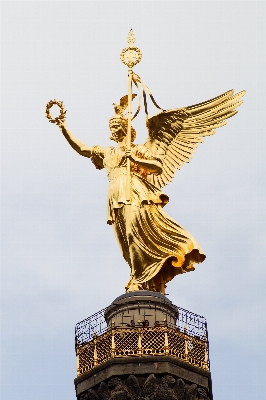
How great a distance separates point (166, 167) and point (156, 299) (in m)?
4.87

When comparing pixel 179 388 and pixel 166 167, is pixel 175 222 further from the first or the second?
pixel 179 388

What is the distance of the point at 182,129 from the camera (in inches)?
1388

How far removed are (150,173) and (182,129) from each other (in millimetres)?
1688

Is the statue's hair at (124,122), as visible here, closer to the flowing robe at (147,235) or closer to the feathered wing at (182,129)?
the feathered wing at (182,129)

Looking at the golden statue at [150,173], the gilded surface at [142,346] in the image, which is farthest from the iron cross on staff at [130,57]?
the gilded surface at [142,346]

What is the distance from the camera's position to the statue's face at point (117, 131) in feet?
114

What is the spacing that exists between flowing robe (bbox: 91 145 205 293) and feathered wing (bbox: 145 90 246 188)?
114 centimetres

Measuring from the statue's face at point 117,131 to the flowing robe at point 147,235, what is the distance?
0.92 m

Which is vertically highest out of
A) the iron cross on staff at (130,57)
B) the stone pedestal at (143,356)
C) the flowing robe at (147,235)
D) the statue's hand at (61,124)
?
the iron cross on staff at (130,57)

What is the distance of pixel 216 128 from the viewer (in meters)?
35.3

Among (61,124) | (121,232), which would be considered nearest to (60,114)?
(61,124)

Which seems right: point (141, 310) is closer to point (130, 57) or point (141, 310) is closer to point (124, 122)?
point (124, 122)

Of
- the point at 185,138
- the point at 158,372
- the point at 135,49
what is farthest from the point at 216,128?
the point at 158,372

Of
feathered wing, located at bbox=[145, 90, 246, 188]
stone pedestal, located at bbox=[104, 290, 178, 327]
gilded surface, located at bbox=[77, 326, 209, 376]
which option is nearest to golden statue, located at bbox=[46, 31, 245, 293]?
feathered wing, located at bbox=[145, 90, 246, 188]
